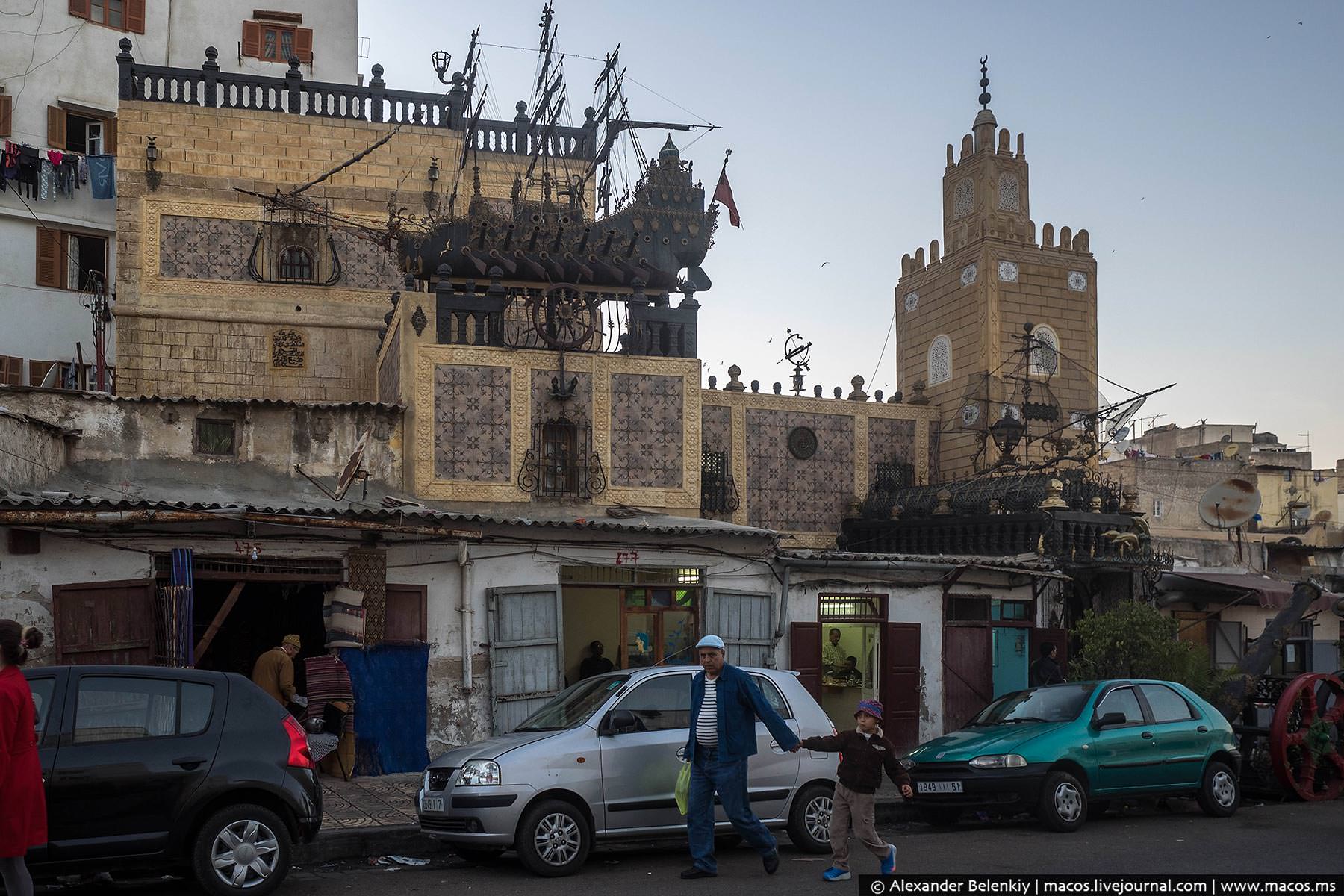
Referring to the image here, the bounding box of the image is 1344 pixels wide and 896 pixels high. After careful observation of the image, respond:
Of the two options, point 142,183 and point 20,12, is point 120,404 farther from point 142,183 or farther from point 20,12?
point 20,12

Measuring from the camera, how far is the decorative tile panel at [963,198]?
2755 cm

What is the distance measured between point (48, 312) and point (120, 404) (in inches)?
407

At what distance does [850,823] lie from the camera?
31.6 feet

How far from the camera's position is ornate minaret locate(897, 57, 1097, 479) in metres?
26.0

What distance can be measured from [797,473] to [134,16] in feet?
59.2

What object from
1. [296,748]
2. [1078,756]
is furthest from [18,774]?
[1078,756]

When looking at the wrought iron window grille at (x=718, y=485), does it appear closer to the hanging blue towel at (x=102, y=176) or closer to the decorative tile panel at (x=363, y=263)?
the decorative tile panel at (x=363, y=263)

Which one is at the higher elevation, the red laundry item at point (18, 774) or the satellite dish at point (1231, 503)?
the satellite dish at point (1231, 503)

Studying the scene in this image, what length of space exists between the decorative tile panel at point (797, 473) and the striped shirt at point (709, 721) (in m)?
14.5

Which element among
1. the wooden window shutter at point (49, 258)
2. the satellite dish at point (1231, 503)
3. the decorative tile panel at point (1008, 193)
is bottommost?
the satellite dish at point (1231, 503)

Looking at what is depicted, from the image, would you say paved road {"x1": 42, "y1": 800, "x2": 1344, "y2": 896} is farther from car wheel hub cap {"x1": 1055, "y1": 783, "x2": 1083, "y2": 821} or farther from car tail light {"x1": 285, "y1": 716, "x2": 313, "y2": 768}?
car tail light {"x1": 285, "y1": 716, "x2": 313, "y2": 768}

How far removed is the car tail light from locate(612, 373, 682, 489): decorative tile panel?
10.1m

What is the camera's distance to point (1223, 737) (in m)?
13.8

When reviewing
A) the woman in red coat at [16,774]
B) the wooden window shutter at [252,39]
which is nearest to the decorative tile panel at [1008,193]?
the wooden window shutter at [252,39]
